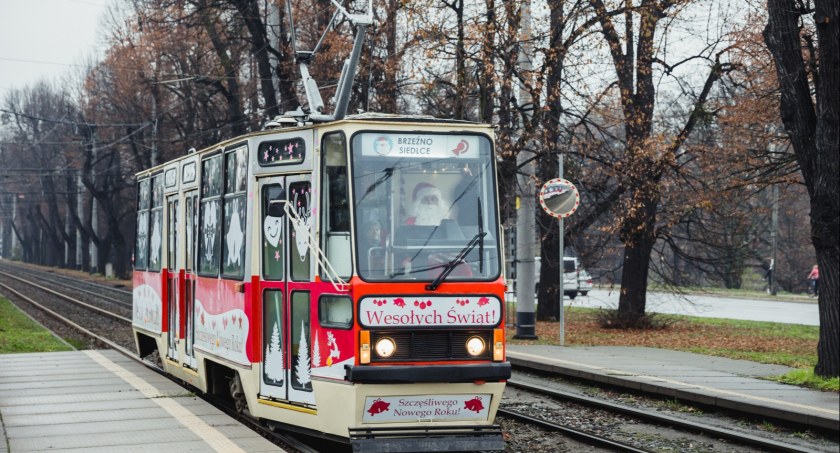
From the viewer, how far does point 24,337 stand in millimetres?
23844

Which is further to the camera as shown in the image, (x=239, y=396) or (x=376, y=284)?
(x=239, y=396)

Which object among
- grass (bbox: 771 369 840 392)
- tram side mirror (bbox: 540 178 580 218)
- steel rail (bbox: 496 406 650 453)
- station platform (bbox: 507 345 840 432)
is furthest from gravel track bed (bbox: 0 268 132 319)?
grass (bbox: 771 369 840 392)

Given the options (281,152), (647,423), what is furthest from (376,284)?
(647,423)

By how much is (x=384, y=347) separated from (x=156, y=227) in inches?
308

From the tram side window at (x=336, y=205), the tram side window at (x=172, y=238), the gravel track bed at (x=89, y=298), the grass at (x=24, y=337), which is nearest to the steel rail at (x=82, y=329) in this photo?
the grass at (x=24, y=337)

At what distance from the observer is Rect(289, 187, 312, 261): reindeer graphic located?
9.88 metres

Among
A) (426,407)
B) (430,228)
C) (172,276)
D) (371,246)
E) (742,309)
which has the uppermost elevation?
(430,228)

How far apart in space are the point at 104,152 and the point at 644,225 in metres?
46.4

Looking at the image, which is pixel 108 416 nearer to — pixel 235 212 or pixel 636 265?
pixel 235 212

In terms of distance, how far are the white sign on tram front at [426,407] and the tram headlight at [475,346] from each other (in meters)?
0.35

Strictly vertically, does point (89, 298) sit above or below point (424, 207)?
below

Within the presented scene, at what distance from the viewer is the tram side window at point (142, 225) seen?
1711 cm

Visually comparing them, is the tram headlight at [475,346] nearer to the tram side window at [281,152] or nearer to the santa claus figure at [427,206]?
the santa claus figure at [427,206]

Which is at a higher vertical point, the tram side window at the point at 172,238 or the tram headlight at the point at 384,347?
the tram side window at the point at 172,238
